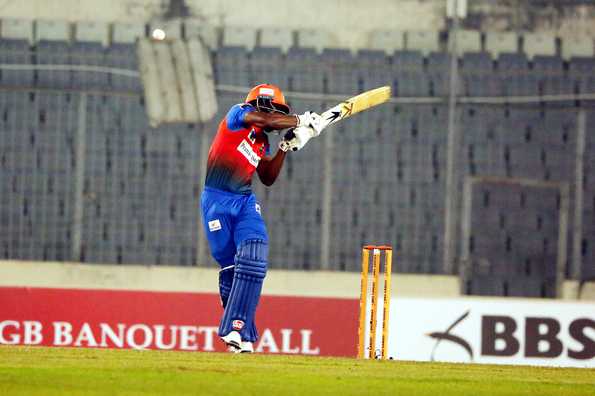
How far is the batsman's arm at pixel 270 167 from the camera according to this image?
9.33 m

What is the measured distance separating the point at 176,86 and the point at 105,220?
77.7 inches

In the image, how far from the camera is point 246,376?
23.4 ft

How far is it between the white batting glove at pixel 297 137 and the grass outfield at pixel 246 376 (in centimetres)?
147

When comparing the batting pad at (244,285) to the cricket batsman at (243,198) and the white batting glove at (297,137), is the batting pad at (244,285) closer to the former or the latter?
the cricket batsman at (243,198)

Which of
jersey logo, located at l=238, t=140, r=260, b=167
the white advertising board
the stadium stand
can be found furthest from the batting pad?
the stadium stand

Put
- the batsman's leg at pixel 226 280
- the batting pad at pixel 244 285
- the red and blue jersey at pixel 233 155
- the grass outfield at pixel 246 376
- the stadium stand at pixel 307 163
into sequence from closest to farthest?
the grass outfield at pixel 246 376 → the batting pad at pixel 244 285 → the red and blue jersey at pixel 233 155 → the batsman's leg at pixel 226 280 → the stadium stand at pixel 307 163

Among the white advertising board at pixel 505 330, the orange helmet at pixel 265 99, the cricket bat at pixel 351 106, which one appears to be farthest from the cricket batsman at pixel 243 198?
the white advertising board at pixel 505 330

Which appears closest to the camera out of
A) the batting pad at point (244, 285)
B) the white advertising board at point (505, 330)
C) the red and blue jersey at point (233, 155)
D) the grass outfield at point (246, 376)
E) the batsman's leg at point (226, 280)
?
the grass outfield at point (246, 376)

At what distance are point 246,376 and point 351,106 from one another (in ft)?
9.66

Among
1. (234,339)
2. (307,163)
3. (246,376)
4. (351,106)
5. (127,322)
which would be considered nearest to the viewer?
(246,376)

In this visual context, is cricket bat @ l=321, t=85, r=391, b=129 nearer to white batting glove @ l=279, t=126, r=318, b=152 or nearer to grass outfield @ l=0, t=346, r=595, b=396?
white batting glove @ l=279, t=126, r=318, b=152

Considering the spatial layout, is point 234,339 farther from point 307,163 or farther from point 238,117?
point 307,163

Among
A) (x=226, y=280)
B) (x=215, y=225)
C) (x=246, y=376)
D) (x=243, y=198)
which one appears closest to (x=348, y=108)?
(x=243, y=198)

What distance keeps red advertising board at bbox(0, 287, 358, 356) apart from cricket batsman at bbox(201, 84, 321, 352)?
480 centimetres
